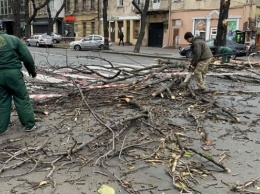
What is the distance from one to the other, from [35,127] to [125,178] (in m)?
2.27

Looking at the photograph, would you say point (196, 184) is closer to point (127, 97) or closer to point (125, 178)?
point (125, 178)

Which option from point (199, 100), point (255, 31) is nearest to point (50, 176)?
point (199, 100)

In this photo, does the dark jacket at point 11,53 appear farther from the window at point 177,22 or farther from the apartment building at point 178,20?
the window at point 177,22

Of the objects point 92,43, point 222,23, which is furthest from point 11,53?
point 92,43

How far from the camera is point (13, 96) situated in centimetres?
532

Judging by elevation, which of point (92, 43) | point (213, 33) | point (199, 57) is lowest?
point (92, 43)

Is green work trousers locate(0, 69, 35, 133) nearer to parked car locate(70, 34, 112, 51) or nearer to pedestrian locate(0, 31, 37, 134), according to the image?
pedestrian locate(0, 31, 37, 134)

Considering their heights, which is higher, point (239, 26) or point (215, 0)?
point (215, 0)

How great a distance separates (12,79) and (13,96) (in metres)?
0.30

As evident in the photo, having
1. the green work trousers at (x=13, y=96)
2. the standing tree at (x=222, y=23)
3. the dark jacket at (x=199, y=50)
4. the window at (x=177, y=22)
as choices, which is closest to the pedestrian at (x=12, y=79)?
the green work trousers at (x=13, y=96)

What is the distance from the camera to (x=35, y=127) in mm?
5617

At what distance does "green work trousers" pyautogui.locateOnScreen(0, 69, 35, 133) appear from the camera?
5142mm

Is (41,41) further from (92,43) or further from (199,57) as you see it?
(199,57)

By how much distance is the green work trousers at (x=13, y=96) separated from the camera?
16.9 ft
